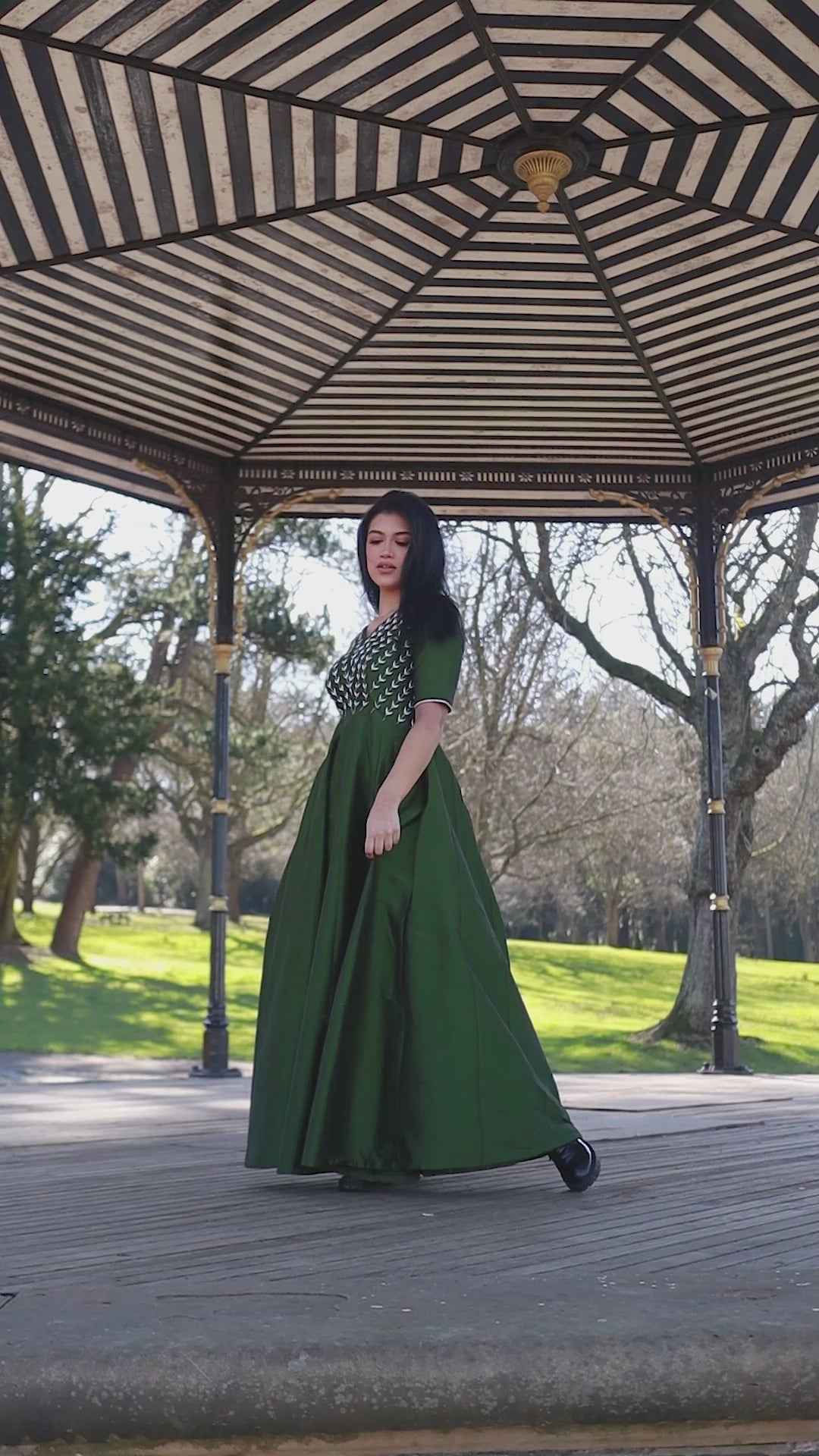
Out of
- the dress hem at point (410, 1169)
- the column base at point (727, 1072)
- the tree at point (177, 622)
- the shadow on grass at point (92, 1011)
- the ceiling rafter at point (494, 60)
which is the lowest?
the shadow on grass at point (92, 1011)

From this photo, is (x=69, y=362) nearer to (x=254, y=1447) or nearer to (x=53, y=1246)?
(x=53, y=1246)

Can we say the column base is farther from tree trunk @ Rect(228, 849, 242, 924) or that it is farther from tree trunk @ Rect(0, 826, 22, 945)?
tree trunk @ Rect(228, 849, 242, 924)

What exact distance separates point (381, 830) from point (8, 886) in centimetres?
1790

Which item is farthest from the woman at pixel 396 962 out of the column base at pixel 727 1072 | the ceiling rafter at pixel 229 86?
the column base at pixel 727 1072

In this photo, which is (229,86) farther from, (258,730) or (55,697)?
(258,730)

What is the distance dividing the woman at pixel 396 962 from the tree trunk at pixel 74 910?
18.4m

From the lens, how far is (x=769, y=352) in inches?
276

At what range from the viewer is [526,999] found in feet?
68.6

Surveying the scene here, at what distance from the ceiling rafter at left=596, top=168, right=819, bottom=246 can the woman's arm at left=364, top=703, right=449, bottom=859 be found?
9.72 feet

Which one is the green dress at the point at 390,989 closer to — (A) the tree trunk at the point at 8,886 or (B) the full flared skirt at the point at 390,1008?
(B) the full flared skirt at the point at 390,1008

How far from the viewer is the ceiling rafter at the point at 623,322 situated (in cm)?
585

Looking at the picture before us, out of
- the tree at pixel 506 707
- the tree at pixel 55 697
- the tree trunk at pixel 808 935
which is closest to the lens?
the tree at pixel 55 697

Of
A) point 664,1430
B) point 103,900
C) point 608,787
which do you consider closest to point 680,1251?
point 664,1430

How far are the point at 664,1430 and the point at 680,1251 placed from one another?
76 centimetres
